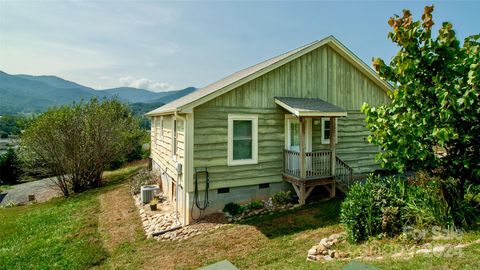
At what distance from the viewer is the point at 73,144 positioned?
17328 millimetres

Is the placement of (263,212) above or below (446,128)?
below

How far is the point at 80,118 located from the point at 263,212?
582 inches

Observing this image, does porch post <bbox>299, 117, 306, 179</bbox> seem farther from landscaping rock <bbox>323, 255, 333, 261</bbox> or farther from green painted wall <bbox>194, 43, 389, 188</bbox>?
landscaping rock <bbox>323, 255, 333, 261</bbox>

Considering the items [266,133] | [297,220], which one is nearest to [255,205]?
[297,220]

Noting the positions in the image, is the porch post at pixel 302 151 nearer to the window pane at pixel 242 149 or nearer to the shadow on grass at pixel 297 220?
the shadow on grass at pixel 297 220

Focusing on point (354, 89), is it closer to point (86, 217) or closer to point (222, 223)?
point (222, 223)

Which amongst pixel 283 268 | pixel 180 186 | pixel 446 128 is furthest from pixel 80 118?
pixel 446 128

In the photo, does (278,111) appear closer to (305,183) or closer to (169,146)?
(305,183)

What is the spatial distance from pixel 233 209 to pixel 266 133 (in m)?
2.96

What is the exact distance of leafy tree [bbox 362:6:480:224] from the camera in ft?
16.1

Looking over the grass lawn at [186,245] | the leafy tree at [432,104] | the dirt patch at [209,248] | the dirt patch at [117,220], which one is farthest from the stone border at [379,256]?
the dirt patch at [117,220]

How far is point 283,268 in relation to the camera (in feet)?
17.6

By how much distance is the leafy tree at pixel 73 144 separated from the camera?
55.3 ft

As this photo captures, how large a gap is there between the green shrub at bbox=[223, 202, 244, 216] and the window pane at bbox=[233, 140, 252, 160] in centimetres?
163
